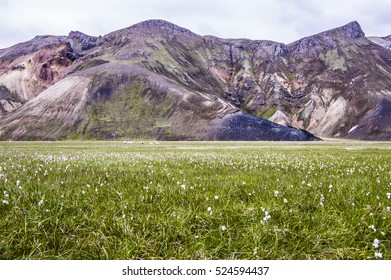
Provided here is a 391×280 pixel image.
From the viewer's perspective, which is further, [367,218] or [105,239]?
[367,218]

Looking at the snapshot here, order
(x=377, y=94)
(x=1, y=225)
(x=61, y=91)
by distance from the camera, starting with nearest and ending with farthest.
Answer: (x=1, y=225) < (x=61, y=91) < (x=377, y=94)

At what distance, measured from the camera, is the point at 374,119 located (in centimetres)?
15838

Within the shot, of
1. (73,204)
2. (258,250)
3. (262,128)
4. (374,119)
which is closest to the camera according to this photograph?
(258,250)

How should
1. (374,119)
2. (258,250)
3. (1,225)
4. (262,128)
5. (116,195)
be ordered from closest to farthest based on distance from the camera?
(258,250), (1,225), (116,195), (262,128), (374,119)

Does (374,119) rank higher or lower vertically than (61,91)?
lower

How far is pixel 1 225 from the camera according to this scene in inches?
164

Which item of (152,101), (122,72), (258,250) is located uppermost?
(122,72)

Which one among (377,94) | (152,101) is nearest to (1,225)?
(152,101)

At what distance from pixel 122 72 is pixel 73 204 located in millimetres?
166240

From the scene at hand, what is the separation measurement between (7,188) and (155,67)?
7265 inches

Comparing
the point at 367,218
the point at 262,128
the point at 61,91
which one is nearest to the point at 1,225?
the point at 367,218

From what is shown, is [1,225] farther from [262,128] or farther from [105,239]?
[262,128]

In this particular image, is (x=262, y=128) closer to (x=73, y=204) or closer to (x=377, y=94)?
(x=377, y=94)

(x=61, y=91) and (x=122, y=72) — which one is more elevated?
(x=122, y=72)
